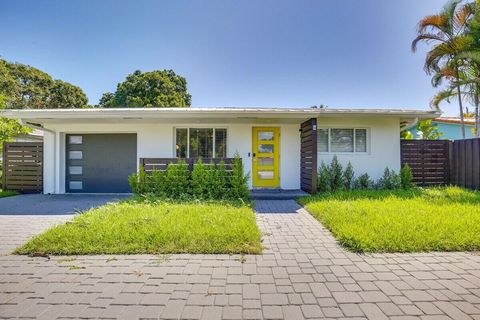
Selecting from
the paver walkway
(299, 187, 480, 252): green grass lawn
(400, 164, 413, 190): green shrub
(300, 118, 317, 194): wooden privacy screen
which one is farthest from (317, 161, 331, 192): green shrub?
the paver walkway

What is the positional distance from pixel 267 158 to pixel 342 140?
9.21 ft

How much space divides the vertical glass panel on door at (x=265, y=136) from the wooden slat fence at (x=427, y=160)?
468cm

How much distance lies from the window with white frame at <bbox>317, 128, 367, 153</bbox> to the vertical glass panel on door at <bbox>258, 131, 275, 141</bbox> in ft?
5.56

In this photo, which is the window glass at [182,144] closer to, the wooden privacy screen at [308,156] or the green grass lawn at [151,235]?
the green grass lawn at [151,235]

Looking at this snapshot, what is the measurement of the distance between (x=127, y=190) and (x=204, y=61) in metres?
6.97

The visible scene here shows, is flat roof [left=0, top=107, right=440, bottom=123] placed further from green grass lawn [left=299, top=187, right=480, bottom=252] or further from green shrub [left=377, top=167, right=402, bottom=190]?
green grass lawn [left=299, top=187, right=480, bottom=252]

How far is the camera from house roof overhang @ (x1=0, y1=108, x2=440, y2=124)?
7.22 meters

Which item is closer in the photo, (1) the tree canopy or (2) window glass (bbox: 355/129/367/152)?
(2) window glass (bbox: 355/129/367/152)

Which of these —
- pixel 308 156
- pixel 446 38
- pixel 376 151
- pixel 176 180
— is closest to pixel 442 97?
pixel 446 38

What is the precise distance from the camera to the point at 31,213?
575 centimetres

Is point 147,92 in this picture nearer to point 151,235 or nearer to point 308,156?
point 308,156

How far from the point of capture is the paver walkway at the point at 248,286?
2129 millimetres

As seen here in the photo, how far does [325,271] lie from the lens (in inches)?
114

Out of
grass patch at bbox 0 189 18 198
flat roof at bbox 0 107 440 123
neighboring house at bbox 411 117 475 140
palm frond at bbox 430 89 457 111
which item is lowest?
grass patch at bbox 0 189 18 198
